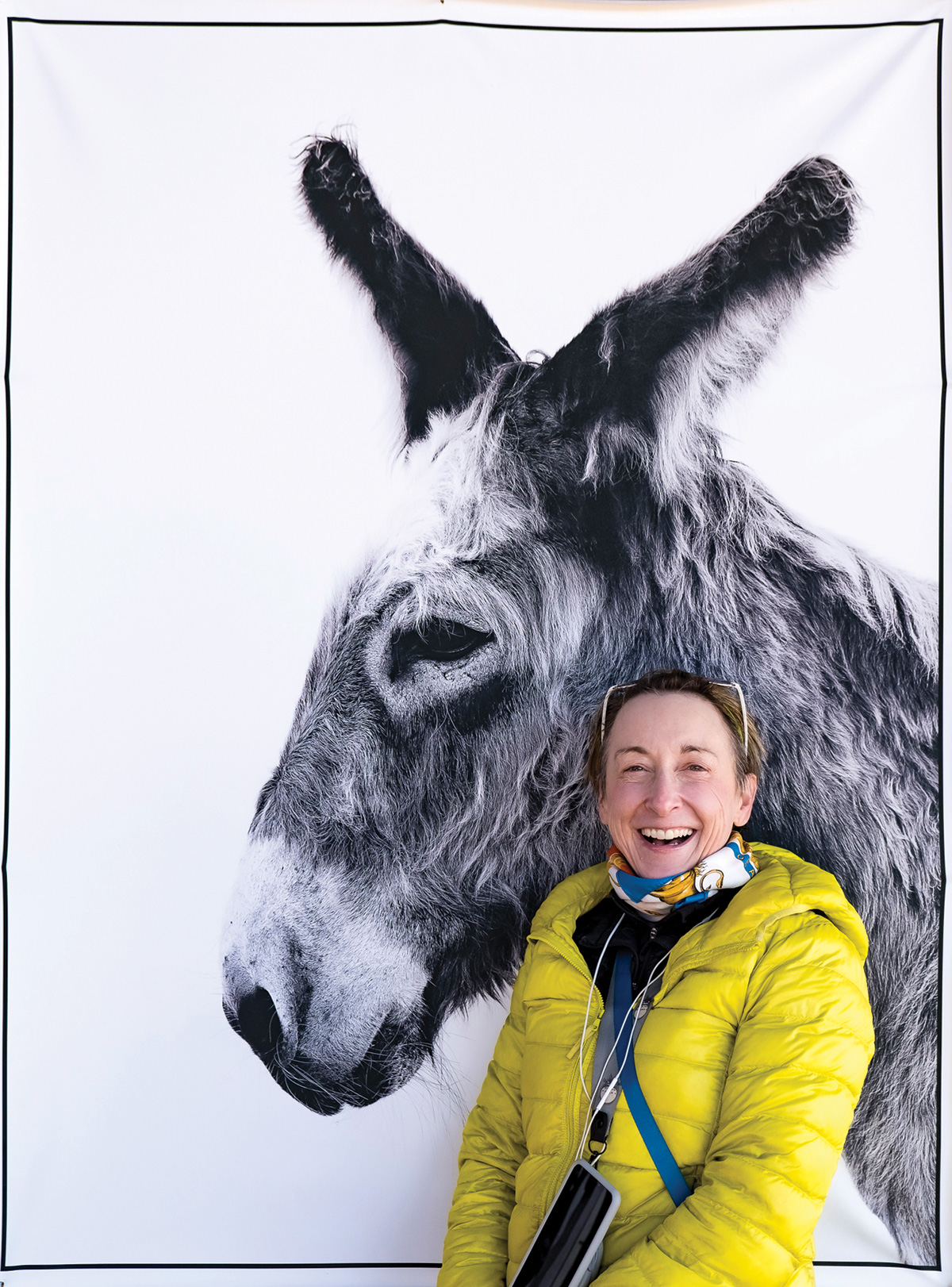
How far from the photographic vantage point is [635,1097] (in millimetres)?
1160

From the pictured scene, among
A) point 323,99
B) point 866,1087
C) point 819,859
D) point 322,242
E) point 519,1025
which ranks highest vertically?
point 323,99

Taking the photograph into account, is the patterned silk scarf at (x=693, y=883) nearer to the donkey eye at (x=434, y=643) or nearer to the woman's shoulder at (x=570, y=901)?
the woman's shoulder at (x=570, y=901)

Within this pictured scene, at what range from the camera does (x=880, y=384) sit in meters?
1.58

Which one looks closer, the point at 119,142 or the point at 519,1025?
the point at 519,1025

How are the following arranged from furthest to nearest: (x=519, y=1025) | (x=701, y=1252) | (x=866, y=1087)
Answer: (x=866, y=1087) → (x=519, y=1025) → (x=701, y=1252)

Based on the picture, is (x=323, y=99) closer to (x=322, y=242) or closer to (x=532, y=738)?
(x=322, y=242)

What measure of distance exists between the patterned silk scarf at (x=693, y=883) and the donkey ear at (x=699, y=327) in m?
0.66

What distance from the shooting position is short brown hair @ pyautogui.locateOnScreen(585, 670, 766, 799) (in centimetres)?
136

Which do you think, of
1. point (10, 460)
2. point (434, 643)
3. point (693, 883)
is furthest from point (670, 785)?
point (10, 460)

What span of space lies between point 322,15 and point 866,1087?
6.60 ft

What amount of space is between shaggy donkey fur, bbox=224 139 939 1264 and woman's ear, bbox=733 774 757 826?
0.21m

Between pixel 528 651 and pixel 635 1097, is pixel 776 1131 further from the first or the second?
pixel 528 651

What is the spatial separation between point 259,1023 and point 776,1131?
0.86m

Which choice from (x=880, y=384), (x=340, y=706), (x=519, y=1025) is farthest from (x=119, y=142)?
(x=519, y=1025)
